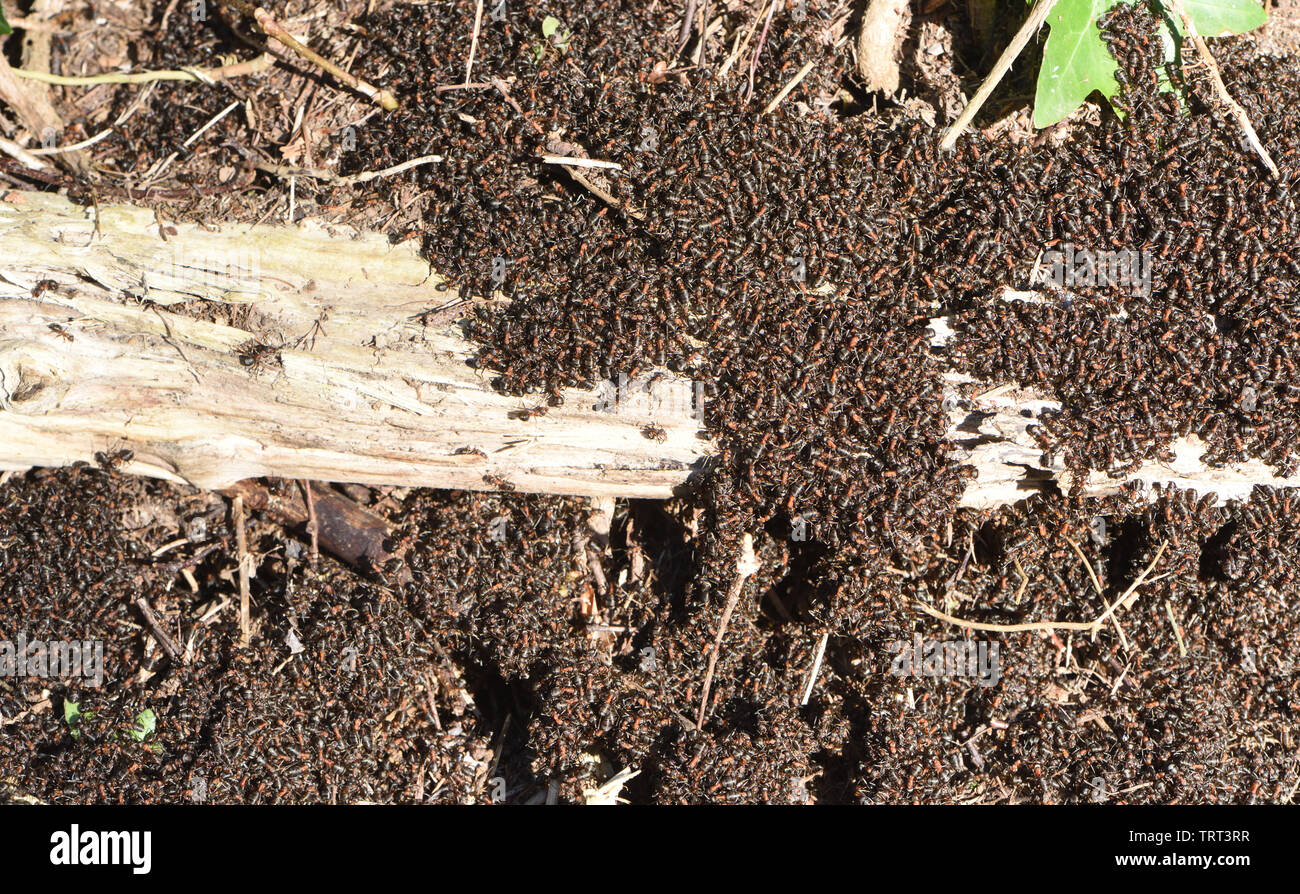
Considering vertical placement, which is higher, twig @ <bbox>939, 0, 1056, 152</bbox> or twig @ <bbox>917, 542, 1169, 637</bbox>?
twig @ <bbox>939, 0, 1056, 152</bbox>

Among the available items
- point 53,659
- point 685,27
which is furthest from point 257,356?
point 685,27

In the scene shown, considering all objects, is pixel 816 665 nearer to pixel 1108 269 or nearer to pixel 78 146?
pixel 1108 269

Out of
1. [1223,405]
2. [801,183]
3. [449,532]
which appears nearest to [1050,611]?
[1223,405]

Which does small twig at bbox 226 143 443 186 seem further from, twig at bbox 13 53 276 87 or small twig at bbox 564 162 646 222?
small twig at bbox 564 162 646 222

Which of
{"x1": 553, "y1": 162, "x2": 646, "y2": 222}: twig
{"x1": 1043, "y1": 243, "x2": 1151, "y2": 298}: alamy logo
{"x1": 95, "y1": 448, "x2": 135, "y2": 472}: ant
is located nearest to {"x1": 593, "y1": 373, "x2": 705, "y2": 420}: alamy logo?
{"x1": 553, "y1": 162, "x2": 646, "y2": 222}: twig

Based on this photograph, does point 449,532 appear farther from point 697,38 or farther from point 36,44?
point 36,44

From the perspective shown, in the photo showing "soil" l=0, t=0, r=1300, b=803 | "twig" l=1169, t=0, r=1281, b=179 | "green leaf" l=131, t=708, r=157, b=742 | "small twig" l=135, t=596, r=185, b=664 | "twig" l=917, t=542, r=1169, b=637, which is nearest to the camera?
"soil" l=0, t=0, r=1300, b=803
